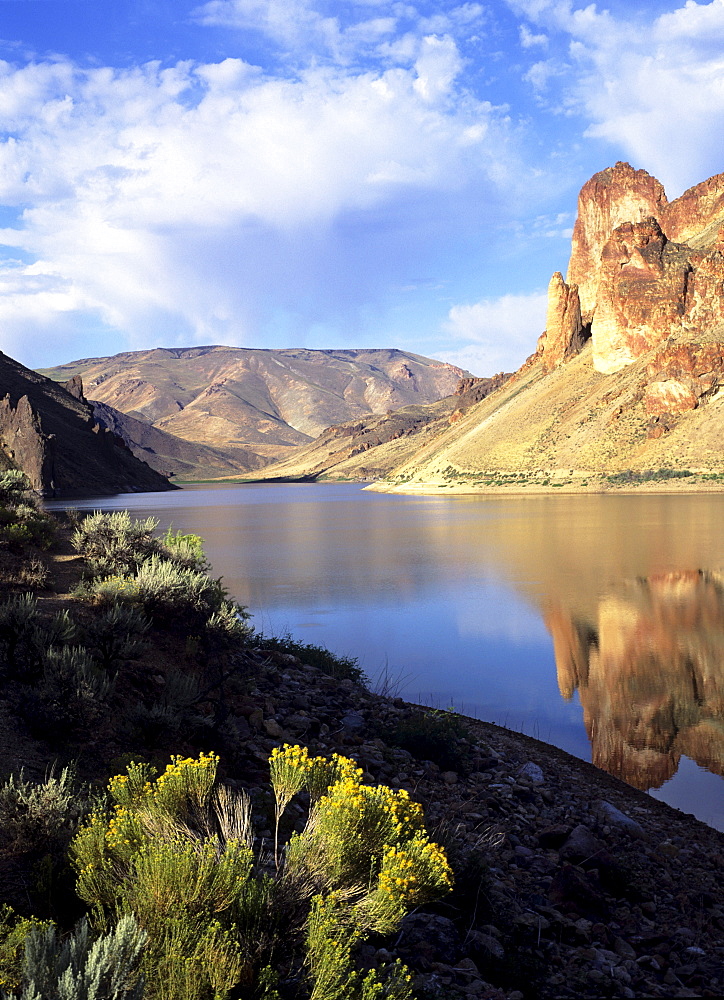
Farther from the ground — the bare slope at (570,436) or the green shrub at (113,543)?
the bare slope at (570,436)

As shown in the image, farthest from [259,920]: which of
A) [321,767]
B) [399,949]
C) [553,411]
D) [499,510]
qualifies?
[553,411]

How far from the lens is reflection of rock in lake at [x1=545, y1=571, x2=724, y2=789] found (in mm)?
8625

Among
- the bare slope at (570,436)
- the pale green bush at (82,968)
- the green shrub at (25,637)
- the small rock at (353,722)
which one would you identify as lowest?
the small rock at (353,722)

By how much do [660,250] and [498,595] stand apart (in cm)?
7850

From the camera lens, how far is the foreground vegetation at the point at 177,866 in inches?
109

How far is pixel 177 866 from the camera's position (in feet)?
10.1

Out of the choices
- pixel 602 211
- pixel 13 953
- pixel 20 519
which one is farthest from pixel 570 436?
pixel 13 953

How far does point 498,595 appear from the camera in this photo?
1945 cm

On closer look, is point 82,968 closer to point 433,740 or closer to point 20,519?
point 433,740

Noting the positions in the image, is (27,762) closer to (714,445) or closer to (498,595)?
(498,595)

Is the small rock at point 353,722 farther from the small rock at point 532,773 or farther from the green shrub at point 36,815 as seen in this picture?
the green shrub at point 36,815

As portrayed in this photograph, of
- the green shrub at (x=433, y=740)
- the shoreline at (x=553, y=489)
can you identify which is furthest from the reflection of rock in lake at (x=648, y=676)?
the shoreline at (x=553, y=489)

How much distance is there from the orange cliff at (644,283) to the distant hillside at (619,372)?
0.46 feet

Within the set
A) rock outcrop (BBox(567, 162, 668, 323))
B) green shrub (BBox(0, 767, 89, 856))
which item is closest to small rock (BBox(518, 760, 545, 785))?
green shrub (BBox(0, 767, 89, 856))
